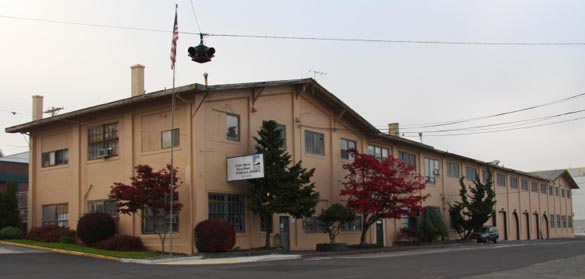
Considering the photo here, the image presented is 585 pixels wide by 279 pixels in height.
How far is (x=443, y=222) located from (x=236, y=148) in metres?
23.5

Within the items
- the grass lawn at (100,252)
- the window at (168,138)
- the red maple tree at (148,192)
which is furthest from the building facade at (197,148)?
the grass lawn at (100,252)

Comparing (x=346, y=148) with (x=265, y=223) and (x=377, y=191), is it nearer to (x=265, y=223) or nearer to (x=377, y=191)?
(x=377, y=191)

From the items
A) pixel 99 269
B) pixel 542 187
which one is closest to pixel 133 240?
pixel 99 269

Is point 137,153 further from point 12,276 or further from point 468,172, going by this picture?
point 468,172

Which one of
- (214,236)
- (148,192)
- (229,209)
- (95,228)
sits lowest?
(214,236)

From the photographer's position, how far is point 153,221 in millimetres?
31406

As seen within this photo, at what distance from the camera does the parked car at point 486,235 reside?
54219mm

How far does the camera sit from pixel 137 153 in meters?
32.8

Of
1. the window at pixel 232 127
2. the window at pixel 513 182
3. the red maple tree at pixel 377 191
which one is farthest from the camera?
the window at pixel 513 182

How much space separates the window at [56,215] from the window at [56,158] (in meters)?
2.35

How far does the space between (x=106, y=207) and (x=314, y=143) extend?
1192 cm

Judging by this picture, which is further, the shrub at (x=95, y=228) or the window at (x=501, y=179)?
the window at (x=501, y=179)

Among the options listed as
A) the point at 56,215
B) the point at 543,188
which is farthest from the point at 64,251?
the point at 543,188

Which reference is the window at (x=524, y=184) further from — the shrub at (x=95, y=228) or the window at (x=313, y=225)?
the shrub at (x=95, y=228)
